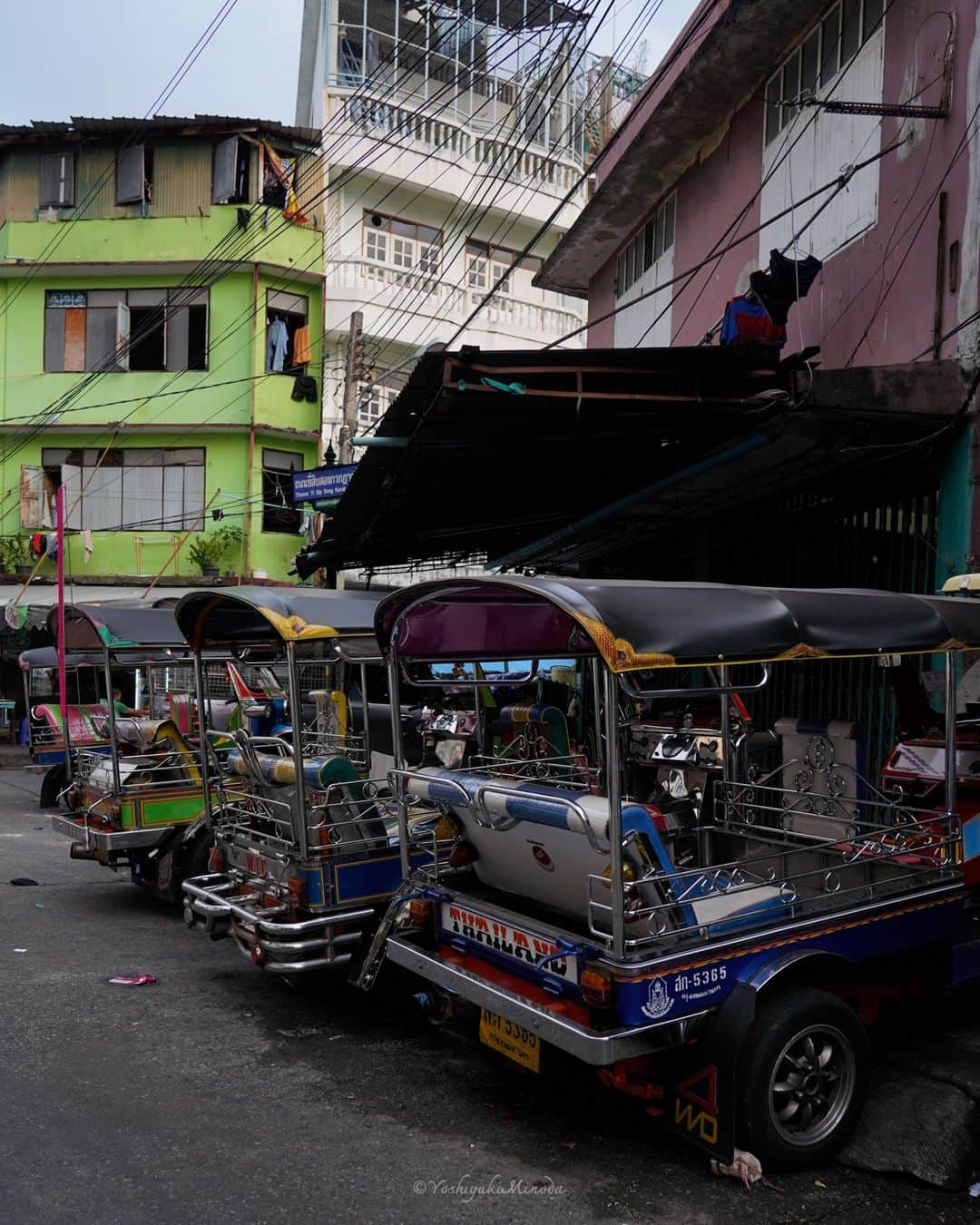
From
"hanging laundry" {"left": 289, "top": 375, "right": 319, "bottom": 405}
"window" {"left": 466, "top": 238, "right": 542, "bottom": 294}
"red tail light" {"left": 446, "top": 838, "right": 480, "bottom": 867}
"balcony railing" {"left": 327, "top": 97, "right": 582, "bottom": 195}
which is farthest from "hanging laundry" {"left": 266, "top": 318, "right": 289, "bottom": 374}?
"red tail light" {"left": 446, "top": 838, "right": 480, "bottom": 867}

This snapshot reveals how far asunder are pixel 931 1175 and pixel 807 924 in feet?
3.19

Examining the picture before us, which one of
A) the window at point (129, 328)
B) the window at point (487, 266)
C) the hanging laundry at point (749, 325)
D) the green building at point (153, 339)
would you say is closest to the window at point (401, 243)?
the window at point (487, 266)

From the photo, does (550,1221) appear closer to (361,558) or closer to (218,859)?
(218,859)

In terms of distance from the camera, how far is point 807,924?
4.05 m

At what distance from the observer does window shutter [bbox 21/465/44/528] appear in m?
21.4

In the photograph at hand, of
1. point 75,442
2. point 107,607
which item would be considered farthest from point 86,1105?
point 75,442

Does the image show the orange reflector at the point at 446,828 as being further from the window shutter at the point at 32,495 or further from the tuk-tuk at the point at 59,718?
the window shutter at the point at 32,495

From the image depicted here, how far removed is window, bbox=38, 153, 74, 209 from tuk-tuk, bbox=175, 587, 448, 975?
19.2m

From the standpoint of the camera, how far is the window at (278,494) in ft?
72.4

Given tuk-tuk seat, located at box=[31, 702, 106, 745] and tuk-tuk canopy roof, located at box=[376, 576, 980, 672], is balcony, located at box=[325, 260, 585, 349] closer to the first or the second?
tuk-tuk seat, located at box=[31, 702, 106, 745]

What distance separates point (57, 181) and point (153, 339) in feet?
13.1

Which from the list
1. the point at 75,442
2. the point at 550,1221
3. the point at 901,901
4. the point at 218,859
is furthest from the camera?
the point at 75,442

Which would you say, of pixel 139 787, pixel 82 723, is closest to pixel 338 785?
pixel 139 787

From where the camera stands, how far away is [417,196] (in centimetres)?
2381
